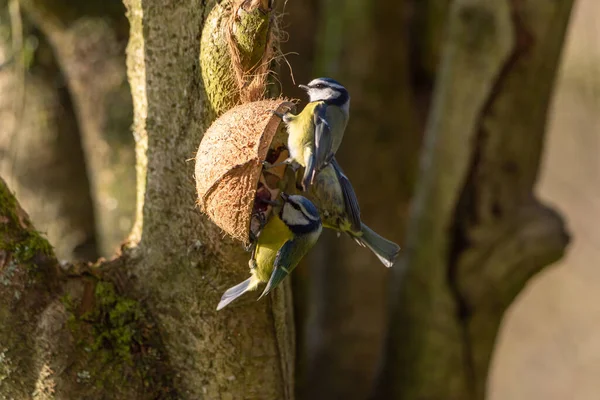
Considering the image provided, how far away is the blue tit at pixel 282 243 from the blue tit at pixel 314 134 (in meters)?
0.07

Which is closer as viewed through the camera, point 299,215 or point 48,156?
point 299,215

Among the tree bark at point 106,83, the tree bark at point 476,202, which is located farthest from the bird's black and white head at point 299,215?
the tree bark at point 106,83

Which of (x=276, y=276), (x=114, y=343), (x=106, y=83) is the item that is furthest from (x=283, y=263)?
(x=106, y=83)

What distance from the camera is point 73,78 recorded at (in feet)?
12.2

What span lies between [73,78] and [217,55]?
6.66 feet

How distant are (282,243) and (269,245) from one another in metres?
0.04

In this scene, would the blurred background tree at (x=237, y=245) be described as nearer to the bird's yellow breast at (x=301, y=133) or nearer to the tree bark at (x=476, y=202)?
the tree bark at (x=476, y=202)

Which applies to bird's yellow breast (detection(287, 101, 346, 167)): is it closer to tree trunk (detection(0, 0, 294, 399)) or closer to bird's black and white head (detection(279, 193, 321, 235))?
bird's black and white head (detection(279, 193, 321, 235))

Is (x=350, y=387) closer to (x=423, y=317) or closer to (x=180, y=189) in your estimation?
(x=423, y=317)

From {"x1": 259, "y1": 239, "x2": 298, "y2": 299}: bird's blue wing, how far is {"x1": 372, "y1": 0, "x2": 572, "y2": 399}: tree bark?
4.79 ft

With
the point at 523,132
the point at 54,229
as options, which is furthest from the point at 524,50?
the point at 54,229

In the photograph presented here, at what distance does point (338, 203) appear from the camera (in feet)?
6.88

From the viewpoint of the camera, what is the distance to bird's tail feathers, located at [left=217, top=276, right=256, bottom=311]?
6.60 feet

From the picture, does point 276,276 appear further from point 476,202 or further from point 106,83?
point 106,83
